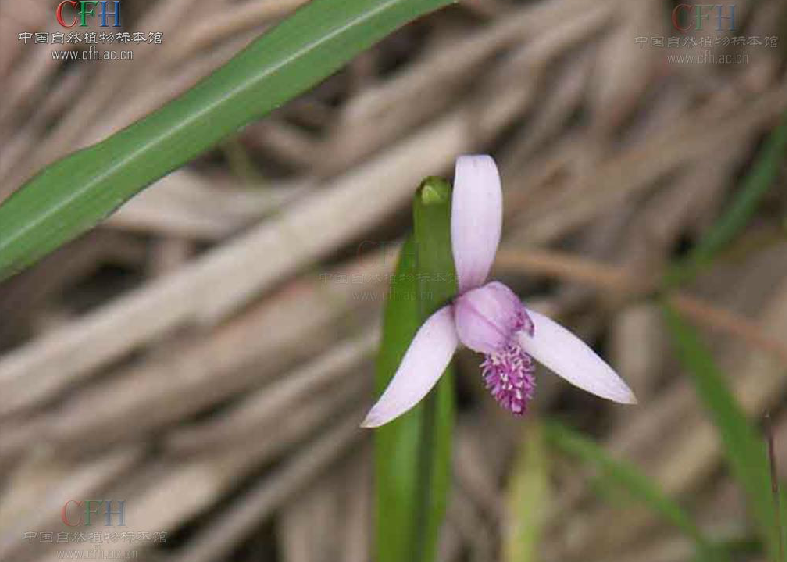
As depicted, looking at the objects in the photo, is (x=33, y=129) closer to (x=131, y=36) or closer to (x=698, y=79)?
(x=131, y=36)

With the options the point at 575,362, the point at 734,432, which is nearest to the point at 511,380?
the point at 575,362

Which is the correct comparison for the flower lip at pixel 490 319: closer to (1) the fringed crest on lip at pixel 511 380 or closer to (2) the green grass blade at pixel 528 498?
(1) the fringed crest on lip at pixel 511 380

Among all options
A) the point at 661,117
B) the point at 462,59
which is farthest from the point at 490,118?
the point at 661,117

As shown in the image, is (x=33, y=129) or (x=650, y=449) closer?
(x=33, y=129)

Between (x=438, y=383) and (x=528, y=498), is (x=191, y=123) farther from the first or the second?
Result: (x=528, y=498)

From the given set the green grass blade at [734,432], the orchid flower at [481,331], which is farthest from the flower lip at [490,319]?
the green grass blade at [734,432]

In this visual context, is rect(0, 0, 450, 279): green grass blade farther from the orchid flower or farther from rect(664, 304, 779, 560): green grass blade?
rect(664, 304, 779, 560): green grass blade

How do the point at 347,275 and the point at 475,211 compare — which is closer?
the point at 475,211
